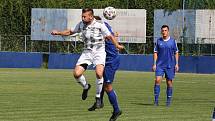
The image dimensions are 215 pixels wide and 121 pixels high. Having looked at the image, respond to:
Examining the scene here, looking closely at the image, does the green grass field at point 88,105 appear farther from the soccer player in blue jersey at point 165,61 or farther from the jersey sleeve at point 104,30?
the jersey sleeve at point 104,30

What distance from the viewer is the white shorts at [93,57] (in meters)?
16.1

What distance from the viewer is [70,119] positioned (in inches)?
606

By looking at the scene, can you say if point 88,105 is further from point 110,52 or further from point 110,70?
point 110,70

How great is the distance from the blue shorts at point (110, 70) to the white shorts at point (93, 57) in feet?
0.88

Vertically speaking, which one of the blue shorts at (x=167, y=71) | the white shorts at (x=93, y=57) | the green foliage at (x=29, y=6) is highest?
the green foliage at (x=29, y=6)

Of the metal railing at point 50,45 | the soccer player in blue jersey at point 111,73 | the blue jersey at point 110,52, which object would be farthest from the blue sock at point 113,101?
the metal railing at point 50,45

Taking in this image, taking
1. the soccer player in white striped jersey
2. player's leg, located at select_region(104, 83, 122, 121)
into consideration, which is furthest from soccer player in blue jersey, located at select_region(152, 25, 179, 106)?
player's leg, located at select_region(104, 83, 122, 121)

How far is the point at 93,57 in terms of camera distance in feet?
53.0

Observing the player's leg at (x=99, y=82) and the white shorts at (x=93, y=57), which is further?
the white shorts at (x=93, y=57)

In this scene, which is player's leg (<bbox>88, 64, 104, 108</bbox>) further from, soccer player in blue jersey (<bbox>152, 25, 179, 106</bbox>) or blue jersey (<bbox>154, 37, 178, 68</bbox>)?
blue jersey (<bbox>154, 37, 178, 68</bbox>)

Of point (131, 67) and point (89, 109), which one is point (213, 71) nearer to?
point (131, 67)

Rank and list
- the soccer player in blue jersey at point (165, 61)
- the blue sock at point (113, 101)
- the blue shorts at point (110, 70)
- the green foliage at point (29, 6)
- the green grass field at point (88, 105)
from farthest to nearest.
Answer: the green foliage at point (29, 6), the soccer player in blue jersey at point (165, 61), the green grass field at point (88, 105), the blue shorts at point (110, 70), the blue sock at point (113, 101)

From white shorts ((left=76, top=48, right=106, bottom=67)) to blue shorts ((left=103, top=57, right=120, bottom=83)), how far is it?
0.27 m

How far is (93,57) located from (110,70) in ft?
1.78
